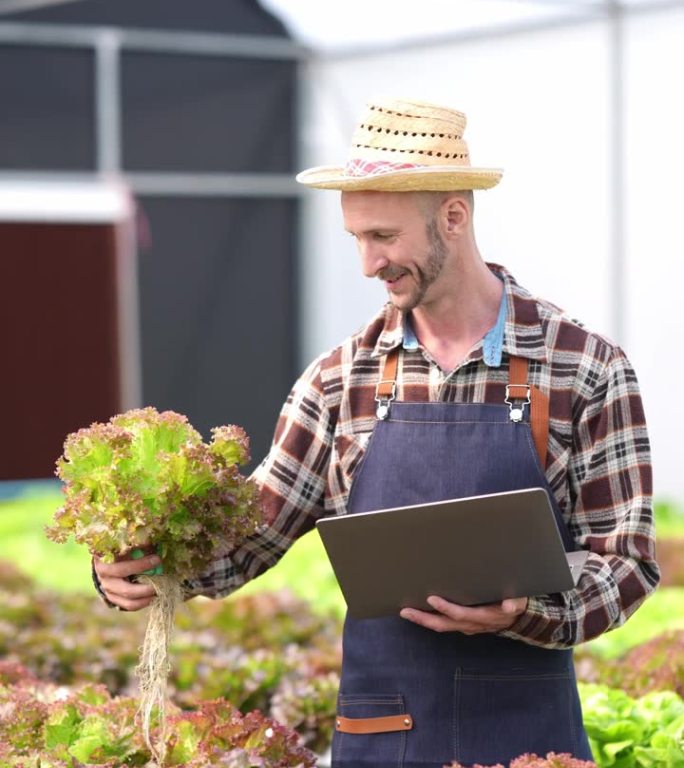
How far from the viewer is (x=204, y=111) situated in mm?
13711

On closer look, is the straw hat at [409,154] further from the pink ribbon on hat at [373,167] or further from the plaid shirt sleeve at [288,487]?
the plaid shirt sleeve at [288,487]

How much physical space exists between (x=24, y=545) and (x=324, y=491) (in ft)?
22.6

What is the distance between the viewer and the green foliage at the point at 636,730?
3307 mm

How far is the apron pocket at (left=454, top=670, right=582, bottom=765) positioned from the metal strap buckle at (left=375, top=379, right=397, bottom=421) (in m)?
0.48

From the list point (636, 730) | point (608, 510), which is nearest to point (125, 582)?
point (608, 510)

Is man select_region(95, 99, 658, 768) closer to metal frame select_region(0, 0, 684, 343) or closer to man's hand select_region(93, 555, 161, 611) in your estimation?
man's hand select_region(93, 555, 161, 611)

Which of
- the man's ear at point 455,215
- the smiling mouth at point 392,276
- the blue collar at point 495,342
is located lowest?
the blue collar at point 495,342

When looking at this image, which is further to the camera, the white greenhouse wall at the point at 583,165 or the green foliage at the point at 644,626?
the white greenhouse wall at the point at 583,165

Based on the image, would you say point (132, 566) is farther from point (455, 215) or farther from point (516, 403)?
point (455, 215)

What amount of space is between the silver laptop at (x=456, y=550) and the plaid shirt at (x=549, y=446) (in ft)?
0.45

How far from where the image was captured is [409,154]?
9.37ft

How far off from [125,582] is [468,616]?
612mm

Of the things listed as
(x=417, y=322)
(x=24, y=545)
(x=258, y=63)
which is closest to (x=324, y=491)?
(x=417, y=322)

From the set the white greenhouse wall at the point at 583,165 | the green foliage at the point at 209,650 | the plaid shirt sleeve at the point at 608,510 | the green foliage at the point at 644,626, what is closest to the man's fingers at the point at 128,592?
the plaid shirt sleeve at the point at 608,510
